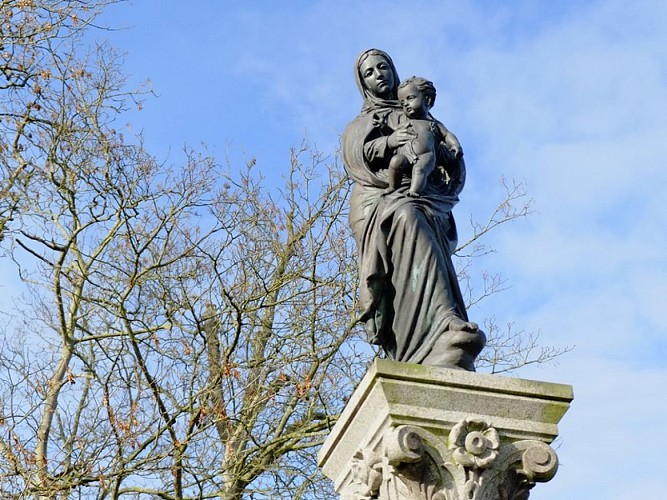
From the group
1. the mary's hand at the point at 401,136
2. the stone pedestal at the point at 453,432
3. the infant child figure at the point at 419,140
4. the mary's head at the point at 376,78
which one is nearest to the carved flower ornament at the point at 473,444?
the stone pedestal at the point at 453,432

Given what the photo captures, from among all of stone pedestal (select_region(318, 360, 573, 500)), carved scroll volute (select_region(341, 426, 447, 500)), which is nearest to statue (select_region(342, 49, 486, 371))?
stone pedestal (select_region(318, 360, 573, 500))

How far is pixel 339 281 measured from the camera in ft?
51.0

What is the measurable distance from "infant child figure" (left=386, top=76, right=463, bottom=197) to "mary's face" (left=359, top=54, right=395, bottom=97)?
0.77 ft

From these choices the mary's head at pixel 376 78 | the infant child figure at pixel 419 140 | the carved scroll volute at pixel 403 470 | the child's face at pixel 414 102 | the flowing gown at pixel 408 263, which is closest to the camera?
the carved scroll volute at pixel 403 470

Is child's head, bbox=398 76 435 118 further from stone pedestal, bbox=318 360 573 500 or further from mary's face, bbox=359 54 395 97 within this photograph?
stone pedestal, bbox=318 360 573 500

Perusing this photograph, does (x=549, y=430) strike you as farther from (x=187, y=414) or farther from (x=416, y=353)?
(x=187, y=414)

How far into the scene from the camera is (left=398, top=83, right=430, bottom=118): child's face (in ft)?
19.9

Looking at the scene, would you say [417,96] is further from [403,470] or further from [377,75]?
[403,470]

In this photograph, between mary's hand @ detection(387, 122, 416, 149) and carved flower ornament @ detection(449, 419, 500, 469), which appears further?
mary's hand @ detection(387, 122, 416, 149)

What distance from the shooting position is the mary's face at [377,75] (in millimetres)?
6410

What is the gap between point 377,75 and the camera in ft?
21.1

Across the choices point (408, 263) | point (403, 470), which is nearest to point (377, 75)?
point (408, 263)

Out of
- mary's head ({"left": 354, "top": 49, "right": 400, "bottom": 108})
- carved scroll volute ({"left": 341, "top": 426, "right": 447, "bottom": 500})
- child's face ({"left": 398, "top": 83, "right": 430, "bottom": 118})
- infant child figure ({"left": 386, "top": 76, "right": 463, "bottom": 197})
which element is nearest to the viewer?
carved scroll volute ({"left": 341, "top": 426, "right": 447, "bottom": 500})

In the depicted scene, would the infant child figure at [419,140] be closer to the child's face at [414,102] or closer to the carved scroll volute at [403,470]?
the child's face at [414,102]
